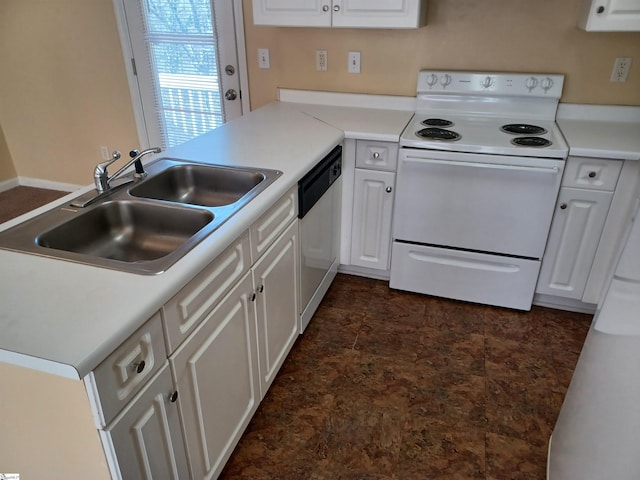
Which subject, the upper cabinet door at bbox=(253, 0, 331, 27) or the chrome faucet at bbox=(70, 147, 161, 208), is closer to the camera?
the chrome faucet at bbox=(70, 147, 161, 208)

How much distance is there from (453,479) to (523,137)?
5.10ft

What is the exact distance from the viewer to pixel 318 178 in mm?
2078

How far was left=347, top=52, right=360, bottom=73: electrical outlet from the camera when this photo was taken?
2.77 m

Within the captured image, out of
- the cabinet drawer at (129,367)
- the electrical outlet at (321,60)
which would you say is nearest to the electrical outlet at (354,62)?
the electrical outlet at (321,60)

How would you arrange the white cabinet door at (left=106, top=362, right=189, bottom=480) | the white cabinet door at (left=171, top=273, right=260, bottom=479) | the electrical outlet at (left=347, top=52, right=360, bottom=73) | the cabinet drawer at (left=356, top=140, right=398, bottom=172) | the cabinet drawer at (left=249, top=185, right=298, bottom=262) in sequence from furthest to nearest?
the electrical outlet at (left=347, top=52, right=360, bottom=73) < the cabinet drawer at (left=356, top=140, right=398, bottom=172) < the cabinet drawer at (left=249, top=185, right=298, bottom=262) < the white cabinet door at (left=171, top=273, right=260, bottom=479) < the white cabinet door at (left=106, top=362, right=189, bottom=480)

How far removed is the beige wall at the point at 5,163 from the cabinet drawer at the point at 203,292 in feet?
11.6

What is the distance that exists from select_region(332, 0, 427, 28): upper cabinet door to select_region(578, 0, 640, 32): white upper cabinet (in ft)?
2.48

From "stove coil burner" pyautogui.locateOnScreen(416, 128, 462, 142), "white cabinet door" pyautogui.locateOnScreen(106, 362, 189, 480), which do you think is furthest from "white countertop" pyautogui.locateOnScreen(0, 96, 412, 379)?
"stove coil burner" pyautogui.locateOnScreen(416, 128, 462, 142)

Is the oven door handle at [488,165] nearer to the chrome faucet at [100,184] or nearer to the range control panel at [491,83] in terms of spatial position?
the range control panel at [491,83]

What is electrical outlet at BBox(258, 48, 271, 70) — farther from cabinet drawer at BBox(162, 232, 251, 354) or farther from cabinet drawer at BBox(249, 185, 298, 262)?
cabinet drawer at BBox(162, 232, 251, 354)

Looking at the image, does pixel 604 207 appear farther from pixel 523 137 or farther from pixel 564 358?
pixel 564 358

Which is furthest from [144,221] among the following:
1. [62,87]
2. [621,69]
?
[62,87]

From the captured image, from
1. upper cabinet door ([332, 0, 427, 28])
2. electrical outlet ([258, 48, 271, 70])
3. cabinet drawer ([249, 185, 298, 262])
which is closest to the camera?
cabinet drawer ([249, 185, 298, 262])

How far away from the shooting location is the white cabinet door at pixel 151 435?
1.02 meters
